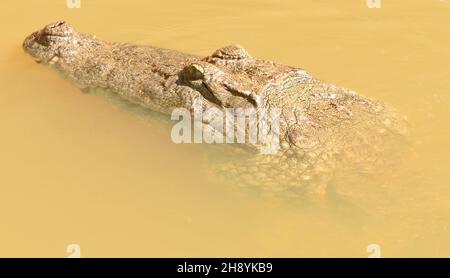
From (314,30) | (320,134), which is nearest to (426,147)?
(320,134)

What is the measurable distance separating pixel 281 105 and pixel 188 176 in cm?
111

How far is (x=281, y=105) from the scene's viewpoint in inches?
190

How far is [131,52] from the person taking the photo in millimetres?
5887

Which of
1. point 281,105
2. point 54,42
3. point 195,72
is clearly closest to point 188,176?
point 195,72

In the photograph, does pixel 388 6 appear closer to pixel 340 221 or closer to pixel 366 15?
pixel 366 15

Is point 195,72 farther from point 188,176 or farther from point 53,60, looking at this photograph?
point 53,60

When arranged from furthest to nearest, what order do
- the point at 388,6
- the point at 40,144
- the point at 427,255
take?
the point at 388,6
the point at 40,144
the point at 427,255

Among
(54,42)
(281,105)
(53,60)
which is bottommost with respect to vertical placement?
(281,105)

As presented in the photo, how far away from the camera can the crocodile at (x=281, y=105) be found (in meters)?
4.57

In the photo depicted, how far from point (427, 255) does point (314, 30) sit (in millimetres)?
4229

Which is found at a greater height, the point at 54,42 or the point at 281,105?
the point at 54,42

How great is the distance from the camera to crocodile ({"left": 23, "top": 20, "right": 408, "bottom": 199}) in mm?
4574

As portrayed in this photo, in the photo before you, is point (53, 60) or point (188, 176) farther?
point (53, 60)

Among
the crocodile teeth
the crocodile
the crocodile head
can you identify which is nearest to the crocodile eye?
→ the crocodile
